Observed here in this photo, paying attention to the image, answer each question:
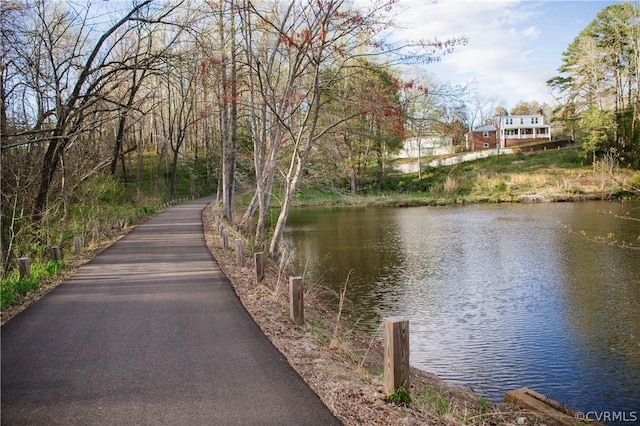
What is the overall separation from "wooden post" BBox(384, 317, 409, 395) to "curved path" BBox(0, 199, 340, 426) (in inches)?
29.6

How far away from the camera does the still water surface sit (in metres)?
8.53

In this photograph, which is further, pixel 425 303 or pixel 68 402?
pixel 425 303

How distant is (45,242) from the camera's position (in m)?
15.1

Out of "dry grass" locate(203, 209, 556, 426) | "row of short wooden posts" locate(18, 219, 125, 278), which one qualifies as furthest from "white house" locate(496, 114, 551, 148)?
"dry grass" locate(203, 209, 556, 426)

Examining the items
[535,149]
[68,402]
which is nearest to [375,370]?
[68,402]

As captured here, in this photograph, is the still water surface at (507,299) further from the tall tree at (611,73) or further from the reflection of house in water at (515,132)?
the reflection of house in water at (515,132)

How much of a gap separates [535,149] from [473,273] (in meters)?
57.8

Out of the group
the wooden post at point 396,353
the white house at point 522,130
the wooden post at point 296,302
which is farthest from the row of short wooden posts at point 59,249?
the white house at point 522,130

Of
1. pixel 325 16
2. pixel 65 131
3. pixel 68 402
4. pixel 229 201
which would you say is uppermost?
pixel 325 16

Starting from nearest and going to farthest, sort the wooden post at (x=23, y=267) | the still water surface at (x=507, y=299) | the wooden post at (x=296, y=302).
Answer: the wooden post at (x=296, y=302), the still water surface at (x=507, y=299), the wooden post at (x=23, y=267)

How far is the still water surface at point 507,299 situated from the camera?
8.53 m

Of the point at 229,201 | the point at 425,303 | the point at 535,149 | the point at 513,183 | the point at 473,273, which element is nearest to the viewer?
the point at 425,303

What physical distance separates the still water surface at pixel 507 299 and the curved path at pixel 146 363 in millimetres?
3609

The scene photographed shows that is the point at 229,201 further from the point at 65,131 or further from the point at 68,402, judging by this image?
the point at 68,402
